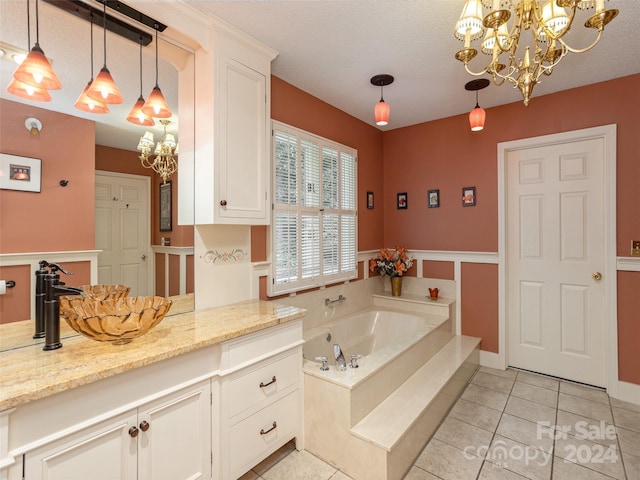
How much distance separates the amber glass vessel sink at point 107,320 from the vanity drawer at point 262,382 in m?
0.52

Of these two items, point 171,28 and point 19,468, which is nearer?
point 19,468

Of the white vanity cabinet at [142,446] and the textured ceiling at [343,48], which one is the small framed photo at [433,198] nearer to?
the textured ceiling at [343,48]

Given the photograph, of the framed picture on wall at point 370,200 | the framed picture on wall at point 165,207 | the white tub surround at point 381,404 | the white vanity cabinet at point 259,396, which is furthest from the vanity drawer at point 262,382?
the framed picture on wall at point 370,200

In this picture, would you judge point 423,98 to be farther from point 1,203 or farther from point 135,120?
point 1,203

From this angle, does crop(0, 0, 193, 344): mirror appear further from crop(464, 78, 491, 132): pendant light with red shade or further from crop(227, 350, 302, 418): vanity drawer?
crop(464, 78, 491, 132): pendant light with red shade

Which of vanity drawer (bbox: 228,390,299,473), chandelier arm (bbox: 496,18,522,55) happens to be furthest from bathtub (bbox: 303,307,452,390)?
chandelier arm (bbox: 496,18,522,55)

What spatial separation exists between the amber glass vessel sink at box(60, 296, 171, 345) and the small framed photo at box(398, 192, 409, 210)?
116 inches

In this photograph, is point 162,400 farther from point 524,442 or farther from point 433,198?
point 433,198

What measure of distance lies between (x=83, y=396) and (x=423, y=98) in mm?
3142

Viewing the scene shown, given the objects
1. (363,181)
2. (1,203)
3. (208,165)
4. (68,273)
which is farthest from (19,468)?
(363,181)

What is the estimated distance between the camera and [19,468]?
3.20 feet

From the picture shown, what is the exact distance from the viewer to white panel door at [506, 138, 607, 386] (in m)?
2.69

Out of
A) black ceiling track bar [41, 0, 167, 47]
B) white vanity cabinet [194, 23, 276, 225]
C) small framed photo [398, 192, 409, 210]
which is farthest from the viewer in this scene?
small framed photo [398, 192, 409, 210]

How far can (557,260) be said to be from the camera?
9.40 ft
